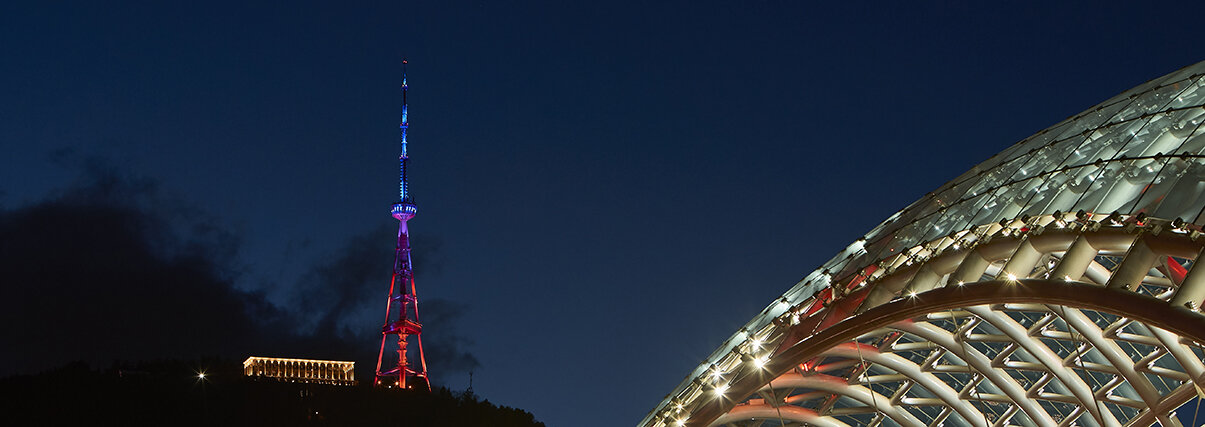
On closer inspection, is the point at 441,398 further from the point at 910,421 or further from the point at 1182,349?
the point at 1182,349

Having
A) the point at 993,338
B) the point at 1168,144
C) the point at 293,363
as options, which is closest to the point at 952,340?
the point at 993,338

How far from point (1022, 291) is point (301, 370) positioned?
86.6 m

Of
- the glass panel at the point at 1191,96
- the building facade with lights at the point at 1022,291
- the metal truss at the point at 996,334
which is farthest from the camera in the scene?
the glass panel at the point at 1191,96

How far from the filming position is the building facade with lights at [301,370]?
93.8 m

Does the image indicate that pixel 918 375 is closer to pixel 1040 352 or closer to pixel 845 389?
pixel 845 389

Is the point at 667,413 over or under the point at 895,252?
under

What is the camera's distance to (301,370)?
3851 inches

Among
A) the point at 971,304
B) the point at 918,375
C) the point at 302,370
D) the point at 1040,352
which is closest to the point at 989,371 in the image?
the point at 918,375

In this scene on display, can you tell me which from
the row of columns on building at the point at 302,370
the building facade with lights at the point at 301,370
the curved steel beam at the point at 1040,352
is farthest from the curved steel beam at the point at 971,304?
the row of columns on building at the point at 302,370

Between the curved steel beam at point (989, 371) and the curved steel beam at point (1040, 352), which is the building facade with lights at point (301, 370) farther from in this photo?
the curved steel beam at point (1040, 352)

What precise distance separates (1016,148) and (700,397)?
1036 cm

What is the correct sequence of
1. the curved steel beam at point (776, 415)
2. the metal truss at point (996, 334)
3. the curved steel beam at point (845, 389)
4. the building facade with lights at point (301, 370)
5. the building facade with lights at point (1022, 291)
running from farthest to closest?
the building facade with lights at point (301, 370) → the curved steel beam at point (776, 415) → the curved steel beam at point (845, 389) → the building facade with lights at point (1022, 291) → the metal truss at point (996, 334)

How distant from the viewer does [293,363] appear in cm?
9719

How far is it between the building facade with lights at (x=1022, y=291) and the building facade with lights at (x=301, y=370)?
220 ft
